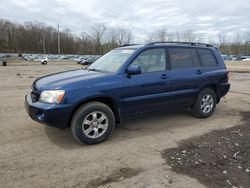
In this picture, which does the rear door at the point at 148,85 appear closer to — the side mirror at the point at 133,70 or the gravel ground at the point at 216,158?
the side mirror at the point at 133,70

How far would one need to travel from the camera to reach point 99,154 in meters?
4.01

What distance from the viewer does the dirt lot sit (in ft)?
10.6

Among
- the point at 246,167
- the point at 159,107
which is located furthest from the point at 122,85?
the point at 246,167

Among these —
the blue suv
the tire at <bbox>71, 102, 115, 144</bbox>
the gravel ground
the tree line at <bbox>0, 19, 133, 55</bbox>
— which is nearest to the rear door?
the blue suv

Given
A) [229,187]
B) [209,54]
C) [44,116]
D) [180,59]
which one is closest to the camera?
[229,187]

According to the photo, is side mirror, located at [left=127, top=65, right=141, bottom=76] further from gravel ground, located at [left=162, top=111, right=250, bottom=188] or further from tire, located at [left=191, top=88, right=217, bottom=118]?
tire, located at [left=191, top=88, right=217, bottom=118]

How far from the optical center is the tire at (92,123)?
4.21 m

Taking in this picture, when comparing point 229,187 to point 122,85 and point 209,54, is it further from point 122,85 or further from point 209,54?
point 209,54

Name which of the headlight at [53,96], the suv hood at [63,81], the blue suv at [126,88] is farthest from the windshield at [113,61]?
the headlight at [53,96]

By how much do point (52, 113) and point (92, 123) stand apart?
28.7 inches

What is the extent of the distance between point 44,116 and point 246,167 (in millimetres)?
3189

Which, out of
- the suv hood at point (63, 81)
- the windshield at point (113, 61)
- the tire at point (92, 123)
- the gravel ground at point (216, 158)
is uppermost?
the windshield at point (113, 61)

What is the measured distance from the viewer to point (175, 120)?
593 centimetres

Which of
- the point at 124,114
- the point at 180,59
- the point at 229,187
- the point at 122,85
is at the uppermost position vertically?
the point at 180,59
